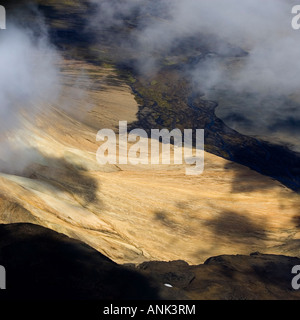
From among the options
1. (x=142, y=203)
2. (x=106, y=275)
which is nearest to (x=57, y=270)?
(x=106, y=275)

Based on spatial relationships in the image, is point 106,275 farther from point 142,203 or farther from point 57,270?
point 142,203

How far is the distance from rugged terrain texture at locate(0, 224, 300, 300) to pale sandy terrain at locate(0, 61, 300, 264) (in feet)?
0.55

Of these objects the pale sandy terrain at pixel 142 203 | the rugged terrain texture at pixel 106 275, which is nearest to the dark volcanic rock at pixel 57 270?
the rugged terrain texture at pixel 106 275

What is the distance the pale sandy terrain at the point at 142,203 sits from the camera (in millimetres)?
2904

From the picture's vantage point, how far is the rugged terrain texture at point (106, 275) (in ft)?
7.27

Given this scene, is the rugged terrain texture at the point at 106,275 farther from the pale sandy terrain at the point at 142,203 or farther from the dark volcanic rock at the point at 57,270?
the pale sandy terrain at the point at 142,203

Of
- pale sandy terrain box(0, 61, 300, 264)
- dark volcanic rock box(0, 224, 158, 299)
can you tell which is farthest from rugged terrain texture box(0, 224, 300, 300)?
pale sandy terrain box(0, 61, 300, 264)

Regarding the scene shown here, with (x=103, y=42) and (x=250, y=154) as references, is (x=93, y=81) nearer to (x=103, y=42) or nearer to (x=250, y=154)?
(x=103, y=42)

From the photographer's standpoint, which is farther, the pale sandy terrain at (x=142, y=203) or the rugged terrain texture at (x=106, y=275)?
the pale sandy terrain at (x=142, y=203)

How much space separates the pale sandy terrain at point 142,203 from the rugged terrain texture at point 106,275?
17 cm

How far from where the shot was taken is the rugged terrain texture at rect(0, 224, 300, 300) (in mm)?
2215

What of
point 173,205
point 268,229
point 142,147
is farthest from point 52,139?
point 268,229

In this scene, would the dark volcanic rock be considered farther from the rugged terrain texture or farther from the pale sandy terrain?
the pale sandy terrain

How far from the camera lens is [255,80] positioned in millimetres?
6242
